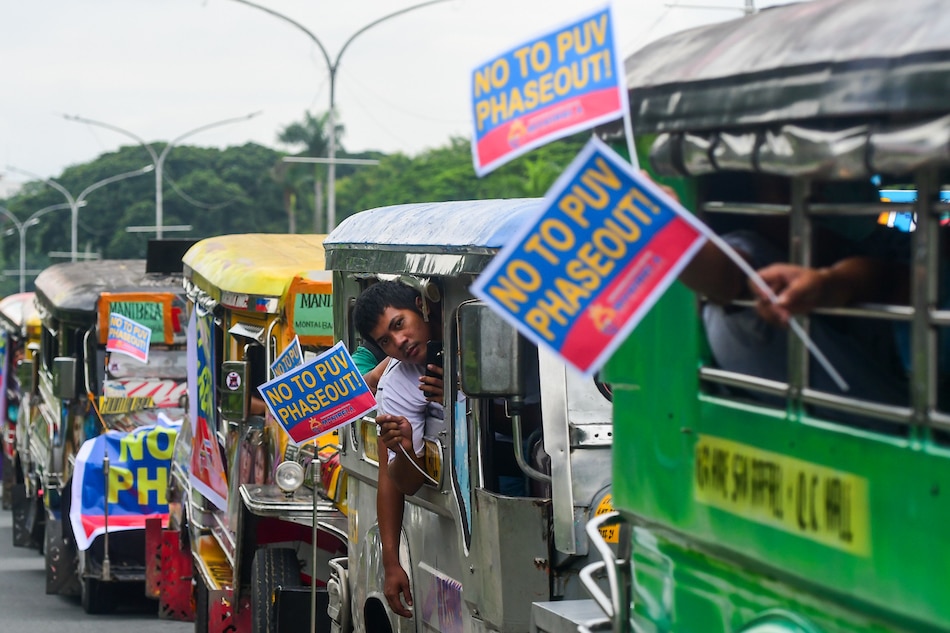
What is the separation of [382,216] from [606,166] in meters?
4.01

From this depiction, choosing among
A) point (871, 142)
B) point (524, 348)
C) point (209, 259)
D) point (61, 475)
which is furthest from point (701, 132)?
point (61, 475)

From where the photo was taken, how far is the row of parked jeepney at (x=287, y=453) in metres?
5.15

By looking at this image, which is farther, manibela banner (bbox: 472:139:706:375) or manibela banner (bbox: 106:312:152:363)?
manibela banner (bbox: 106:312:152:363)

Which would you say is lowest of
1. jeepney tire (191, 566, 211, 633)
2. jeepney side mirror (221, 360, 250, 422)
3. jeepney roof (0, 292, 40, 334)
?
jeepney tire (191, 566, 211, 633)

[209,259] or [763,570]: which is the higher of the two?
[209,259]

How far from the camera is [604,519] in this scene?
156 inches

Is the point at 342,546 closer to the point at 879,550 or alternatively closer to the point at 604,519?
the point at 604,519

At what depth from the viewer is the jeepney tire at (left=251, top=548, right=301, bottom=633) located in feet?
29.2

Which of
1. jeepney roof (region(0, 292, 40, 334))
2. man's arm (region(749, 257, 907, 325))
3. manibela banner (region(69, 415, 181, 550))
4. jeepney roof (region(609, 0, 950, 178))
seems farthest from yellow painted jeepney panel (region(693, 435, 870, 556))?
jeepney roof (region(0, 292, 40, 334))

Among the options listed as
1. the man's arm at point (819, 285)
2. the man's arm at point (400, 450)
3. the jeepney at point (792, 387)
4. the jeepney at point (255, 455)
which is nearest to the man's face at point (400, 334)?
the man's arm at point (400, 450)

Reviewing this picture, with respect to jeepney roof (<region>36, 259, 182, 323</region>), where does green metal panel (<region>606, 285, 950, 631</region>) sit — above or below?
below

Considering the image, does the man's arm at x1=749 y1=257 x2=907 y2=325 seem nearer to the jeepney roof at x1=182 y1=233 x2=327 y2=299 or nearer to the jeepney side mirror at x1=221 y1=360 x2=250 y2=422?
the jeepney roof at x1=182 y1=233 x2=327 y2=299

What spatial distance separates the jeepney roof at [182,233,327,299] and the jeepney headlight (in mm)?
1089

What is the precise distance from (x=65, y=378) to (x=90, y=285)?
2.11 m
